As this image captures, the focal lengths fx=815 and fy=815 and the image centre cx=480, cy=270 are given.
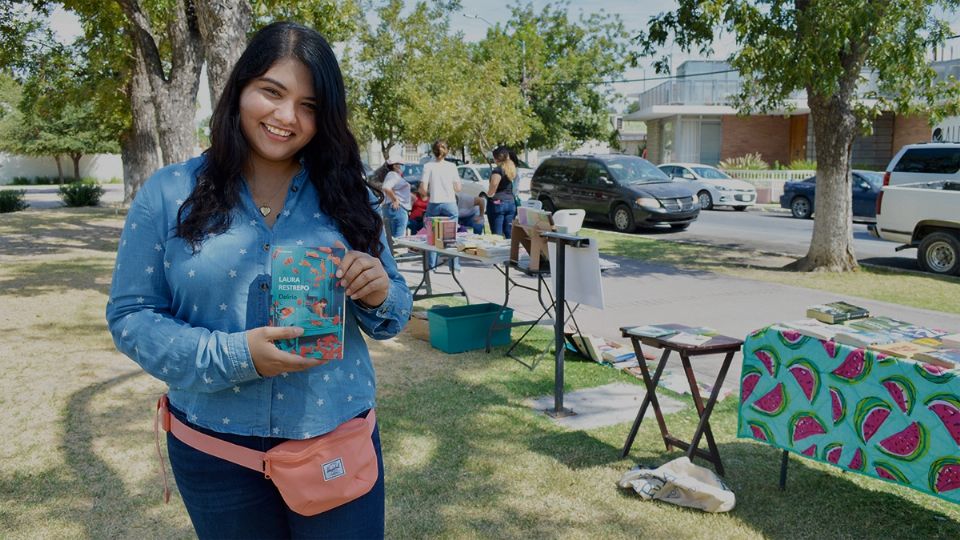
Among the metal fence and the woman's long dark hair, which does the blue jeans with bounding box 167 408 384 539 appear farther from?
the metal fence

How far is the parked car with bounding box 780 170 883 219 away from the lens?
64.2ft

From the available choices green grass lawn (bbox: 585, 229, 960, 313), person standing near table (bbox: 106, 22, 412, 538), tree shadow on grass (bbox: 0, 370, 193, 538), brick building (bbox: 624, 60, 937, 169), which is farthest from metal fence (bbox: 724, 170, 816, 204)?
person standing near table (bbox: 106, 22, 412, 538)

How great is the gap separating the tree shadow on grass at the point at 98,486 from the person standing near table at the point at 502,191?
24.9 feet

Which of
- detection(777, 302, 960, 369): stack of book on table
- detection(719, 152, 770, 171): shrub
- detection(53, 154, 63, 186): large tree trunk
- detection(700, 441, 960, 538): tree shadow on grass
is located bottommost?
detection(700, 441, 960, 538): tree shadow on grass

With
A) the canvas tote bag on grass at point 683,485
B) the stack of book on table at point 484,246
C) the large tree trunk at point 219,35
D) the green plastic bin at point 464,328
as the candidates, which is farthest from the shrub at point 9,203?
the canvas tote bag on grass at point 683,485

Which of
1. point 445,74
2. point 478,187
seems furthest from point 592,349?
point 445,74

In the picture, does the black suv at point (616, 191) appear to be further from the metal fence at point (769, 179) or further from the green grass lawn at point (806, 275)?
the metal fence at point (769, 179)

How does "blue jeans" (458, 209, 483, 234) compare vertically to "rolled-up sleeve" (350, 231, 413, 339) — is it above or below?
below

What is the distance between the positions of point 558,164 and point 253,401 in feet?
61.4

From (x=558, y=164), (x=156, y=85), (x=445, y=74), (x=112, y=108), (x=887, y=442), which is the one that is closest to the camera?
(x=887, y=442)

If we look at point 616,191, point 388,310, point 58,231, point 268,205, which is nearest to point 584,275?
point 388,310

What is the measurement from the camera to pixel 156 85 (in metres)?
10.5

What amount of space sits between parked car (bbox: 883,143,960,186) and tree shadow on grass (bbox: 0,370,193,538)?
14.7m

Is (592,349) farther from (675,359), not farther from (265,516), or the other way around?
(265,516)
